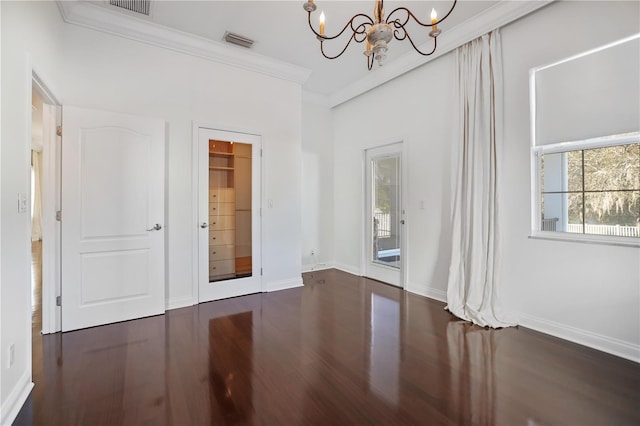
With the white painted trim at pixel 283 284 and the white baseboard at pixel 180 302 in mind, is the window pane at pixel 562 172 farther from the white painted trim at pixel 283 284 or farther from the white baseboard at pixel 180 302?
the white baseboard at pixel 180 302

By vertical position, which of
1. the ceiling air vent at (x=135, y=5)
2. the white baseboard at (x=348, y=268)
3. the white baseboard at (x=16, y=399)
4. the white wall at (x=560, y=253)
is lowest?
the white baseboard at (x=16, y=399)

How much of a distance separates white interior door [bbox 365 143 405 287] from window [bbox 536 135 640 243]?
180cm

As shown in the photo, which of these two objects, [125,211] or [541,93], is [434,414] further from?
[125,211]

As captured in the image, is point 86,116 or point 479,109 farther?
point 479,109

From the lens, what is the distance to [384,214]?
4.86 m

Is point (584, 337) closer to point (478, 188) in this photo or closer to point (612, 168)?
point (612, 168)

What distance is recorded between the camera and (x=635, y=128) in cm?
236

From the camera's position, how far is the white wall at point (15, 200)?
1739 millimetres

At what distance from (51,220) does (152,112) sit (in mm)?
1522

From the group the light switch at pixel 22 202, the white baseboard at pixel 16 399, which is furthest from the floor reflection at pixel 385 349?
the light switch at pixel 22 202

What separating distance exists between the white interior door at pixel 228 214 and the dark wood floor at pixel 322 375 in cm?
76

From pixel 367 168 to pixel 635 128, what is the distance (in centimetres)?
323

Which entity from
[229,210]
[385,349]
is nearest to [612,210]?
[385,349]

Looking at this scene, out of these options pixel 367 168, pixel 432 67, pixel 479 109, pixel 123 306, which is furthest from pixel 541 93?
pixel 123 306
